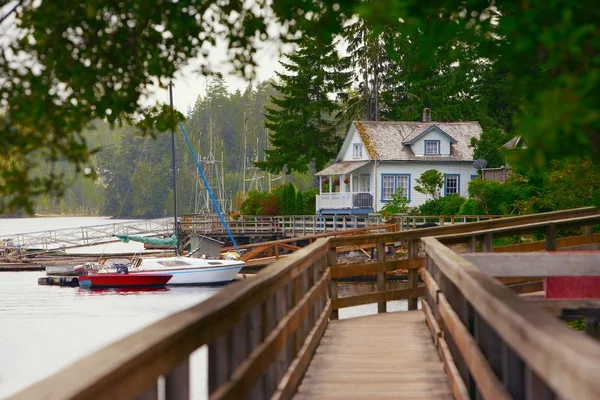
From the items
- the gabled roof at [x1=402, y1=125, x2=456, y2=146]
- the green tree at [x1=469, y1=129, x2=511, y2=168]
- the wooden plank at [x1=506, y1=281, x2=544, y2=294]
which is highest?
the gabled roof at [x1=402, y1=125, x2=456, y2=146]

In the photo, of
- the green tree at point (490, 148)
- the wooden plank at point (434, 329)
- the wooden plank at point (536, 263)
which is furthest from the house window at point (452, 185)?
the wooden plank at point (536, 263)

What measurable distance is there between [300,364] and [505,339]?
4.12 meters

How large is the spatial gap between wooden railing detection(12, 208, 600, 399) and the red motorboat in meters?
48.0

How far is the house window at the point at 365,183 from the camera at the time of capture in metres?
65.8

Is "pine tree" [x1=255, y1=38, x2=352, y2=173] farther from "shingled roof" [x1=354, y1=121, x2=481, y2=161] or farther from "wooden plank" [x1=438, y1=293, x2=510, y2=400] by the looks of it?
"wooden plank" [x1=438, y1=293, x2=510, y2=400]

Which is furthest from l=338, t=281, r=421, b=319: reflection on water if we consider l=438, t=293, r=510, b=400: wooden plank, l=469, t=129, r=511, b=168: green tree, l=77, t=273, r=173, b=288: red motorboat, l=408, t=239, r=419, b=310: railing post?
l=438, t=293, r=510, b=400: wooden plank

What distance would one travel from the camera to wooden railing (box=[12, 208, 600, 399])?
116 inches

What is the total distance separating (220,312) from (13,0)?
3507 millimetres

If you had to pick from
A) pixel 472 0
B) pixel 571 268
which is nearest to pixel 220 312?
pixel 472 0

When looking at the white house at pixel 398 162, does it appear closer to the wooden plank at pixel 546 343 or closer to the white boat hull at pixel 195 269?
the white boat hull at pixel 195 269

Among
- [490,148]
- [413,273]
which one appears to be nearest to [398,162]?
[490,148]

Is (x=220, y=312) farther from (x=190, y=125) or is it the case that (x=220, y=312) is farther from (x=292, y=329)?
(x=190, y=125)

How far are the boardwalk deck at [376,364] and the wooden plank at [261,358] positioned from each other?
0.59m

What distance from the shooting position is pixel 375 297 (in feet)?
45.5
